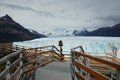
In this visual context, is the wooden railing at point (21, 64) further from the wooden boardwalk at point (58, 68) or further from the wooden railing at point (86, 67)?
the wooden railing at point (86, 67)

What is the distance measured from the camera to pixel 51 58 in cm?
1527

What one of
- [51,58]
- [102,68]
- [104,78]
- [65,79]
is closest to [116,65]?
[104,78]

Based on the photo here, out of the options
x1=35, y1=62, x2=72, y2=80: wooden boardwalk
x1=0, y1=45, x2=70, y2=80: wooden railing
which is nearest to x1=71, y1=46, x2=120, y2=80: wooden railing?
x1=35, y1=62, x2=72, y2=80: wooden boardwalk

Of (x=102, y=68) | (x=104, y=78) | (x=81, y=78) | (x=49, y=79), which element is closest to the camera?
(x=104, y=78)

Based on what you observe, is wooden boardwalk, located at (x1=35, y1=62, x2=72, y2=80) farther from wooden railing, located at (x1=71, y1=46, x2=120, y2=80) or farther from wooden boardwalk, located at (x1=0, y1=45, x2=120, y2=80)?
wooden railing, located at (x1=71, y1=46, x2=120, y2=80)

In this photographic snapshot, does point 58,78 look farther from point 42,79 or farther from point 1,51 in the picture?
point 1,51

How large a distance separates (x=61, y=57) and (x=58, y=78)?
33.7 ft

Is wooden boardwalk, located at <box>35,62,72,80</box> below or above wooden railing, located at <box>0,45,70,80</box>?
below

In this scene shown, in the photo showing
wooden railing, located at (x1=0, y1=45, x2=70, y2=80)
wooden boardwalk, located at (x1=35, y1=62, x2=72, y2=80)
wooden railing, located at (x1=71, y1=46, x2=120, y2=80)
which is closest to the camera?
wooden railing, located at (x1=71, y1=46, x2=120, y2=80)

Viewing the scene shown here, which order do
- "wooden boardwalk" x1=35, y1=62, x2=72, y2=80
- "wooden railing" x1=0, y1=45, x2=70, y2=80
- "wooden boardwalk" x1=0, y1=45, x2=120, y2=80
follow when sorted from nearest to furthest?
"wooden boardwalk" x1=0, y1=45, x2=120, y2=80 < "wooden railing" x1=0, y1=45, x2=70, y2=80 < "wooden boardwalk" x1=35, y1=62, x2=72, y2=80

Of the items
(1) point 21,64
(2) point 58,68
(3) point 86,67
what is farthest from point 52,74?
(3) point 86,67

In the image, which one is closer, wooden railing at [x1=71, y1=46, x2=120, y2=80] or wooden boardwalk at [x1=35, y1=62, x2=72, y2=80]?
wooden railing at [x1=71, y1=46, x2=120, y2=80]

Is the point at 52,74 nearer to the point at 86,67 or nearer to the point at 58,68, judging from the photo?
the point at 58,68

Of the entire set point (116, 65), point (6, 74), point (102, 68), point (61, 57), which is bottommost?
point (102, 68)
